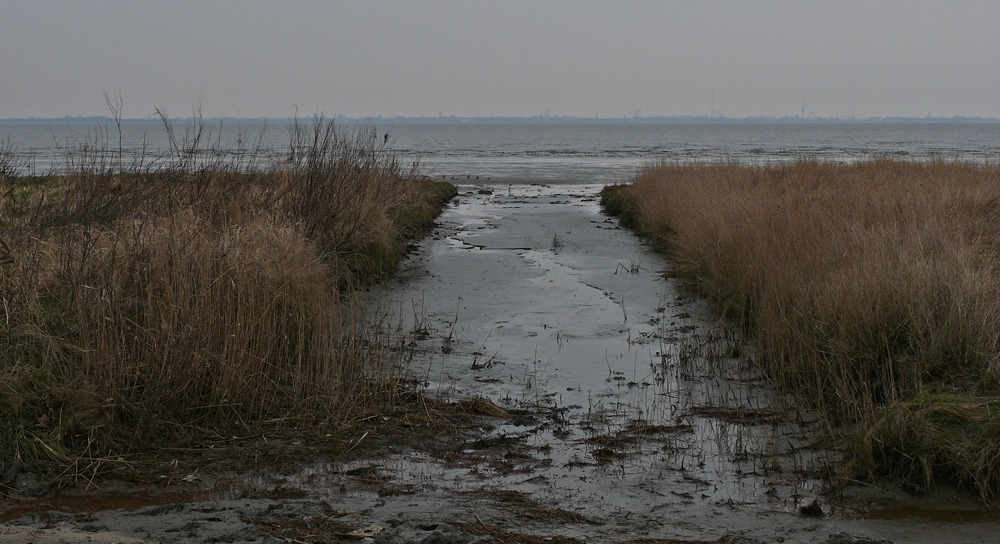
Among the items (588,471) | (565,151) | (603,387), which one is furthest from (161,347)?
(565,151)

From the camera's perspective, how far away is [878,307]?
6.32m

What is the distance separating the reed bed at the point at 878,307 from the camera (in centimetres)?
479

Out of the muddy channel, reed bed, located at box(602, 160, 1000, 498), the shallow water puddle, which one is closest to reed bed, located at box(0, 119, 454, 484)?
the muddy channel

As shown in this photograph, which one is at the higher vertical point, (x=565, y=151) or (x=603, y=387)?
(x=565, y=151)

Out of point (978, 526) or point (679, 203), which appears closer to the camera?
point (978, 526)

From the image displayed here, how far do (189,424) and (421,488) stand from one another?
176 centimetres

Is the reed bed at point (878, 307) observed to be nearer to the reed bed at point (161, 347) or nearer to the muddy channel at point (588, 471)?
the muddy channel at point (588, 471)

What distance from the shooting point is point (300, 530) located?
404 centimetres

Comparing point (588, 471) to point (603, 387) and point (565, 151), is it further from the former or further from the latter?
point (565, 151)

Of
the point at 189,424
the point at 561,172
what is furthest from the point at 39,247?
A: the point at 561,172

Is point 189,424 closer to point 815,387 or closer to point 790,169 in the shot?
point 815,387

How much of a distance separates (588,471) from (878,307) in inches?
115

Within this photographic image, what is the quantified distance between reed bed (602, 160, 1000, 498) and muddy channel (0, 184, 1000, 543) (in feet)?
0.85

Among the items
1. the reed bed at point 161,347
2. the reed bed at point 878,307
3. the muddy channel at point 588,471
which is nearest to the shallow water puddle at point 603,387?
the muddy channel at point 588,471
